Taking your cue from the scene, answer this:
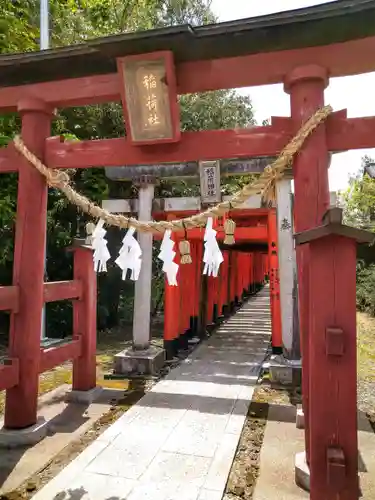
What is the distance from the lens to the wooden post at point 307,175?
12.0ft

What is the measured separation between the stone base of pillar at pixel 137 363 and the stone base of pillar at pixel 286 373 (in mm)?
2192

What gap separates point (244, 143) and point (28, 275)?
2.82 m

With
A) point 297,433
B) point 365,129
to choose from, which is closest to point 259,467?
point 297,433

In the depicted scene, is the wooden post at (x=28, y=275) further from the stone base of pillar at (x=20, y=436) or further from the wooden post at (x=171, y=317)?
the wooden post at (x=171, y=317)

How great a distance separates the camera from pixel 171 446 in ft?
14.5

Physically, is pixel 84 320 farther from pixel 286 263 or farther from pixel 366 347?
pixel 366 347

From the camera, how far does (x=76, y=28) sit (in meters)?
11.5

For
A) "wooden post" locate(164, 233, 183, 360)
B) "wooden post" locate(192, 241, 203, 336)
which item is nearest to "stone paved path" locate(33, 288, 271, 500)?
"wooden post" locate(164, 233, 183, 360)

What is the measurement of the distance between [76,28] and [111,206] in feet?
21.3

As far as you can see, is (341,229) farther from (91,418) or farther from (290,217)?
(290,217)

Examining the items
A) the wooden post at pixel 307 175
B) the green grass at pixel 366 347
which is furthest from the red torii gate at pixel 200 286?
the wooden post at pixel 307 175

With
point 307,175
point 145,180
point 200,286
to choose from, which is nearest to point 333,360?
point 307,175

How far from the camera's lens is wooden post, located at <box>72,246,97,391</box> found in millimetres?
5934

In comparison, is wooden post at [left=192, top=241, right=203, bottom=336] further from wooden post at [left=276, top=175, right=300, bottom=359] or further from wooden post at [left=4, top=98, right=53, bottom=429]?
wooden post at [left=4, top=98, right=53, bottom=429]
